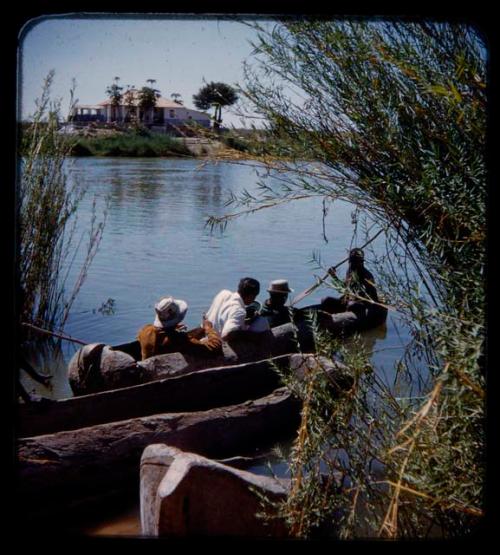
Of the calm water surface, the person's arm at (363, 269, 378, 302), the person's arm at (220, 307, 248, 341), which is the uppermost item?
the person's arm at (363, 269, 378, 302)

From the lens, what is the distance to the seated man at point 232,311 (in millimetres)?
6559

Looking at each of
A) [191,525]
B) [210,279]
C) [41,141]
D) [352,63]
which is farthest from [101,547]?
[210,279]

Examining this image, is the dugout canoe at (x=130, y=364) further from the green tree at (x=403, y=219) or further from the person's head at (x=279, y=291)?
the green tree at (x=403, y=219)

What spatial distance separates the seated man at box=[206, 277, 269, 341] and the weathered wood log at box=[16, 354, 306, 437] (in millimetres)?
468

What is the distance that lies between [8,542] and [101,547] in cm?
34

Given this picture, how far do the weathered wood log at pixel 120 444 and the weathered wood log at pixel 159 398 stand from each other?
1.05ft

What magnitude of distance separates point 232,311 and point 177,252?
10235 mm

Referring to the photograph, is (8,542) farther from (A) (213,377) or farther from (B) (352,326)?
(B) (352,326)

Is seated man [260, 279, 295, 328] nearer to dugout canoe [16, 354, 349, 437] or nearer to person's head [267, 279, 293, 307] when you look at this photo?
person's head [267, 279, 293, 307]

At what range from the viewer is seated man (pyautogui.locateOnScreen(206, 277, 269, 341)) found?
6.56 metres

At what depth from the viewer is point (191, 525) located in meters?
3.60

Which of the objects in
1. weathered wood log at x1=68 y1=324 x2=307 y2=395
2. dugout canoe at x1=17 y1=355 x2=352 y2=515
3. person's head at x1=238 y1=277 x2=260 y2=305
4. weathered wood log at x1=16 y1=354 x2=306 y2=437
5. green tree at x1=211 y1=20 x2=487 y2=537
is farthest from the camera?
person's head at x1=238 y1=277 x2=260 y2=305

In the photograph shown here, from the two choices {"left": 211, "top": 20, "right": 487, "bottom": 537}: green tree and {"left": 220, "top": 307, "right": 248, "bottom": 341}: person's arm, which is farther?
{"left": 220, "top": 307, "right": 248, "bottom": 341}: person's arm

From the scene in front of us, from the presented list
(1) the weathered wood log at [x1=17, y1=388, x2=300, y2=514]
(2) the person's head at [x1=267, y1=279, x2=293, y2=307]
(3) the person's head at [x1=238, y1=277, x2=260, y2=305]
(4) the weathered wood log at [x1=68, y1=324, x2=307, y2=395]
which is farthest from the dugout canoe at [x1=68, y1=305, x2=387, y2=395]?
(2) the person's head at [x1=267, y1=279, x2=293, y2=307]
